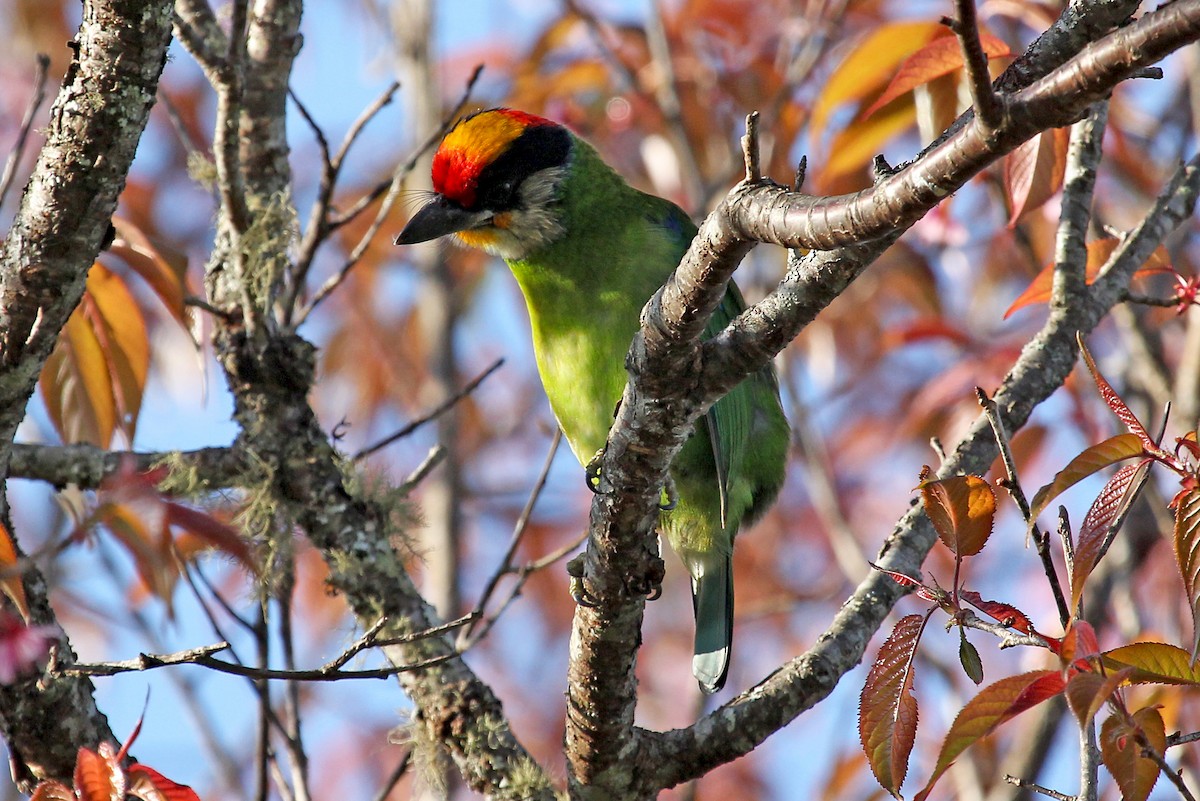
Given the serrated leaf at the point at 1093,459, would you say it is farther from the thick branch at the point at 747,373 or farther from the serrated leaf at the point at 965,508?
the thick branch at the point at 747,373

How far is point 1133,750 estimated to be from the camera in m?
1.46

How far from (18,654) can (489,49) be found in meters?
4.32

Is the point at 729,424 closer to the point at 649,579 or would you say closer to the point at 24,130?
the point at 649,579

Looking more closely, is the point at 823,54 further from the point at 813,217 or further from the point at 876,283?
the point at 813,217

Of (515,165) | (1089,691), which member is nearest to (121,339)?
(515,165)

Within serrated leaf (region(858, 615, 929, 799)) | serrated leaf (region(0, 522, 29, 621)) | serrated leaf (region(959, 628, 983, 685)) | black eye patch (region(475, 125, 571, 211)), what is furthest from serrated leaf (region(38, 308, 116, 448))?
serrated leaf (region(959, 628, 983, 685))

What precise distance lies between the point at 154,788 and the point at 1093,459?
4.24 feet

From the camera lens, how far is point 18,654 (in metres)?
1.59

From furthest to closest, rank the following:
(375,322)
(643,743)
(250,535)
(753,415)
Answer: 1. (375,322)
2. (753,415)
3. (250,535)
4. (643,743)

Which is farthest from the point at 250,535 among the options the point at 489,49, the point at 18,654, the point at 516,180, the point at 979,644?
the point at 979,644

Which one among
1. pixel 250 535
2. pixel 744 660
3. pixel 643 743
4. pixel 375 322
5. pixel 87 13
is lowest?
pixel 643 743

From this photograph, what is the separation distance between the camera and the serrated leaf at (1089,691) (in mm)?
1308

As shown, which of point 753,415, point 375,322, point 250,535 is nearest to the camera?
point 250,535

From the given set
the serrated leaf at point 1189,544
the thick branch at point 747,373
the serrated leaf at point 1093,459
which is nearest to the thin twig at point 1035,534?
the serrated leaf at point 1093,459
